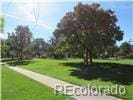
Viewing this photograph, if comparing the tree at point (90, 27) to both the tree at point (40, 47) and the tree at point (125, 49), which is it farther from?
the tree at point (40, 47)

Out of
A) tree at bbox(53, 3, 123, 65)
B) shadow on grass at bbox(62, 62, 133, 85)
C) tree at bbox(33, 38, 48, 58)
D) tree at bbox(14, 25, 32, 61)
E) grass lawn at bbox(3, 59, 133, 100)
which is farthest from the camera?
tree at bbox(33, 38, 48, 58)

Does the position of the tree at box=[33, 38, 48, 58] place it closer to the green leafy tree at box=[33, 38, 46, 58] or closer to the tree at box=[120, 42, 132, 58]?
the green leafy tree at box=[33, 38, 46, 58]

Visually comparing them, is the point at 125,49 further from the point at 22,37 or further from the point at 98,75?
the point at 98,75

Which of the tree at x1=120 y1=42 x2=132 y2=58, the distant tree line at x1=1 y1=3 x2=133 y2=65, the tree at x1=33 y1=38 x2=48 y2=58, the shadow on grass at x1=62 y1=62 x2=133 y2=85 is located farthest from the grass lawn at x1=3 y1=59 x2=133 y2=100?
the tree at x1=33 y1=38 x2=48 y2=58

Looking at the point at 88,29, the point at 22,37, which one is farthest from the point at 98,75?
the point at 22,37

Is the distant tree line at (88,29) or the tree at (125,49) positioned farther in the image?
the tree at (125,49)

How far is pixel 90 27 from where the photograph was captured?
33.8 meters

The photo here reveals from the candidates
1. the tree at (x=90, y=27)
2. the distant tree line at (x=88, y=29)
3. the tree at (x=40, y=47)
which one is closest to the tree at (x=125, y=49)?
the tree at (x=40, y=47)

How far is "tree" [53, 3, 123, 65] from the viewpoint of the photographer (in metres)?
33.5

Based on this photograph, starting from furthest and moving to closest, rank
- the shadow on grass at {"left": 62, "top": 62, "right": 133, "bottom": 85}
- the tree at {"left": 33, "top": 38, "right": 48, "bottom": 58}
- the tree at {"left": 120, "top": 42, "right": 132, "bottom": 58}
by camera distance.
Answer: the tree at {"left": 33, "top": 38, "right": 48, "bottom": 58} → the tree at {"left": 120, "top": 42, "right": 132, "bottom": 58} → the shadow on grass at {"left": 62, "top": 62, "right": 133, "bottom": 85}

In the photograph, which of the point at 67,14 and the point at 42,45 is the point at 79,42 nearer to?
the point at 67,14

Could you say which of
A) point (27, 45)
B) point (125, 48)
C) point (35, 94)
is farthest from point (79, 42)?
point (125, 48)

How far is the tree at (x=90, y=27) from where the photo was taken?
3347cm

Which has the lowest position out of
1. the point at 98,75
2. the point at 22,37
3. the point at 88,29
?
the point at 98,75
